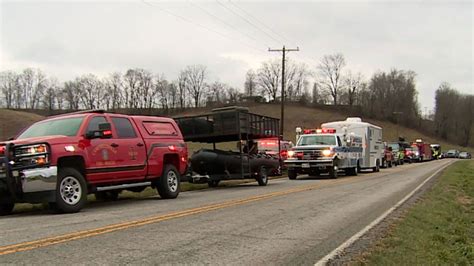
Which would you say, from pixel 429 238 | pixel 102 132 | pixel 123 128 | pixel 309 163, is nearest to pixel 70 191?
pixel 102 132

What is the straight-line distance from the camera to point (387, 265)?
21.4 feet

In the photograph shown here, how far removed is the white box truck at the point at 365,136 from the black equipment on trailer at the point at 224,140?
11.2 meters

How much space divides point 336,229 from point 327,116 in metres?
113

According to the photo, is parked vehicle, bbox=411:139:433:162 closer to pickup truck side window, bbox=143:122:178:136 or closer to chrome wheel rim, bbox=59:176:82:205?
pickup truck side window, bbox=143:122:178:136

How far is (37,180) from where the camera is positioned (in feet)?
33.4

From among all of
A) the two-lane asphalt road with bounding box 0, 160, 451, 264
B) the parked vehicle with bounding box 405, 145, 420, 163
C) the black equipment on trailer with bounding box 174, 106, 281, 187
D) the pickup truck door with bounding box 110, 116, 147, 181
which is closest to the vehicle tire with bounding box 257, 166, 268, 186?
the black equipment on trailer with bounding box 174, 106, 281, 187

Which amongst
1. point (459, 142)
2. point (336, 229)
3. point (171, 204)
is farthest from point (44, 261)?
point (459, 142)

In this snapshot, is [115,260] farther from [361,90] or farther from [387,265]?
[361,90]

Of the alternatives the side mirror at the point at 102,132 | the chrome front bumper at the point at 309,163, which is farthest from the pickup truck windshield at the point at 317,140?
the side mirror at the point at 102,132

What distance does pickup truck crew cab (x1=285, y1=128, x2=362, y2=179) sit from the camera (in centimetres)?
2597

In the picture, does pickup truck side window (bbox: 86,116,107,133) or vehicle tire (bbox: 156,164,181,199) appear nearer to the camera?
pickup truck side window (bbox: 86,116,107,133)

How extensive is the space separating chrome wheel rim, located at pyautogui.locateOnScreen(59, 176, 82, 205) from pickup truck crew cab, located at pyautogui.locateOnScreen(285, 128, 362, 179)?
16.4 m

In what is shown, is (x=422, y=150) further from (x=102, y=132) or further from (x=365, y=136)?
(x=102, y=132)

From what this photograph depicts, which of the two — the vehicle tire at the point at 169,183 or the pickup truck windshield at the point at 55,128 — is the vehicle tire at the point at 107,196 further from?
the pickup truck windshield at the point at 55,128
